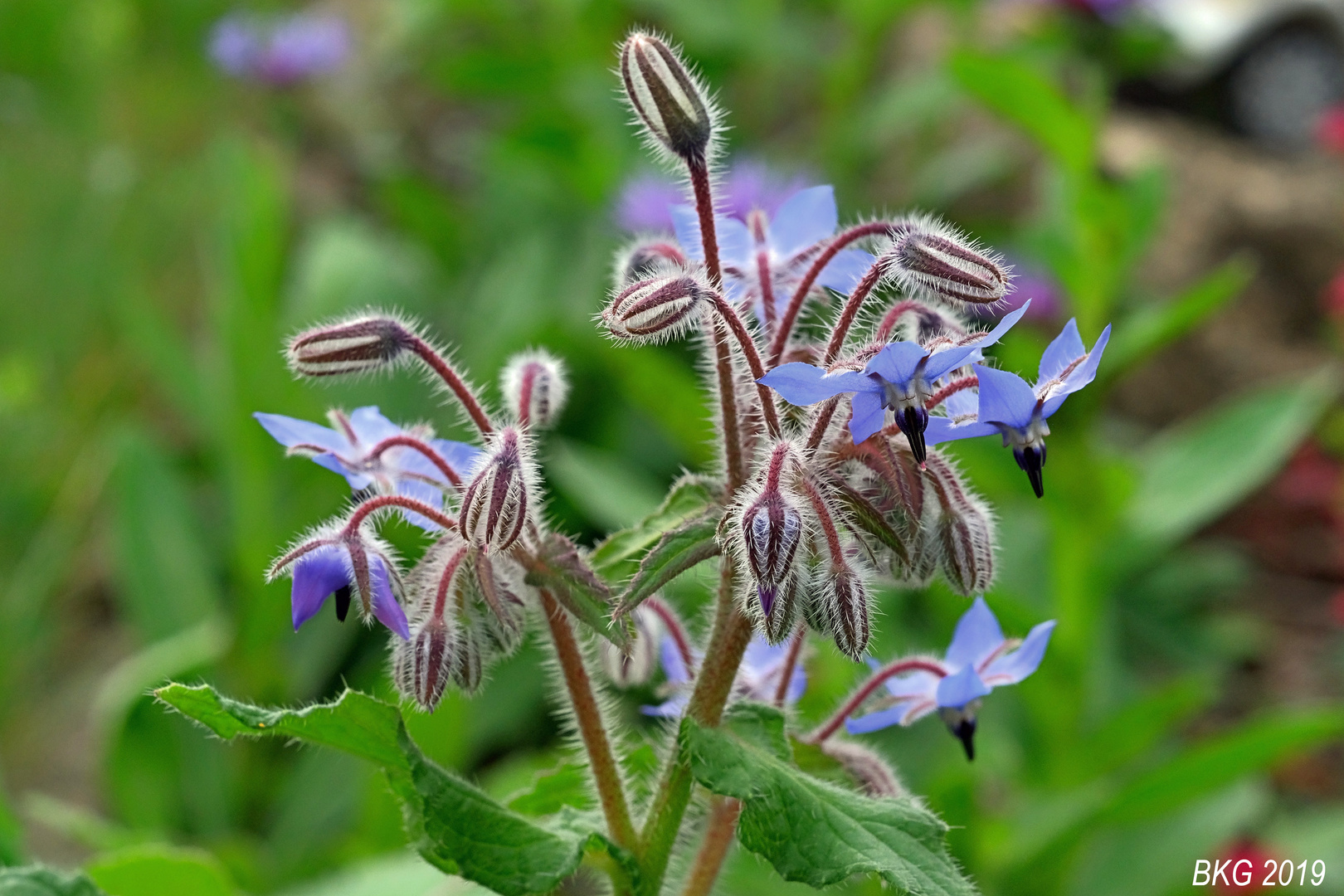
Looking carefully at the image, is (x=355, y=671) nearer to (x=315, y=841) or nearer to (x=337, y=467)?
(x=315, y=841)

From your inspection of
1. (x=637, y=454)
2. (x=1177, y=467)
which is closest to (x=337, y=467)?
(x=1177, y=467)

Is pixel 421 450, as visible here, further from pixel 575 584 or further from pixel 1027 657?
pixel 1027 657


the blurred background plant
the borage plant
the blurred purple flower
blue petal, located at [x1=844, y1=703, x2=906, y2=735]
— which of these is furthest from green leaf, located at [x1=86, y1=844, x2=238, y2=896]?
the blurred purple flower

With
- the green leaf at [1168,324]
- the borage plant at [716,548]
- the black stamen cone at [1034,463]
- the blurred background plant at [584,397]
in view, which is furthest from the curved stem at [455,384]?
the green leaf at [1168,324]

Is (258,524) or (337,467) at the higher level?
(258,524)

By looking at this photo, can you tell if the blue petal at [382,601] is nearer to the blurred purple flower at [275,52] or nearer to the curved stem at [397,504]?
the curved stem at [397,504]

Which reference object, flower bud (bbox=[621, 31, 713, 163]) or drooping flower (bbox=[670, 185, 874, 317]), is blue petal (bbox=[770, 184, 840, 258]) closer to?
drooping flower (bbox=[670, 185, 874, 317])

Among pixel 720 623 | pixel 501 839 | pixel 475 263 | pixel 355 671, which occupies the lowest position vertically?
pixel 501 839

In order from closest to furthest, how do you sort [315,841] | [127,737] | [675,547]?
[675,547] < [127,737] < [315,841]
